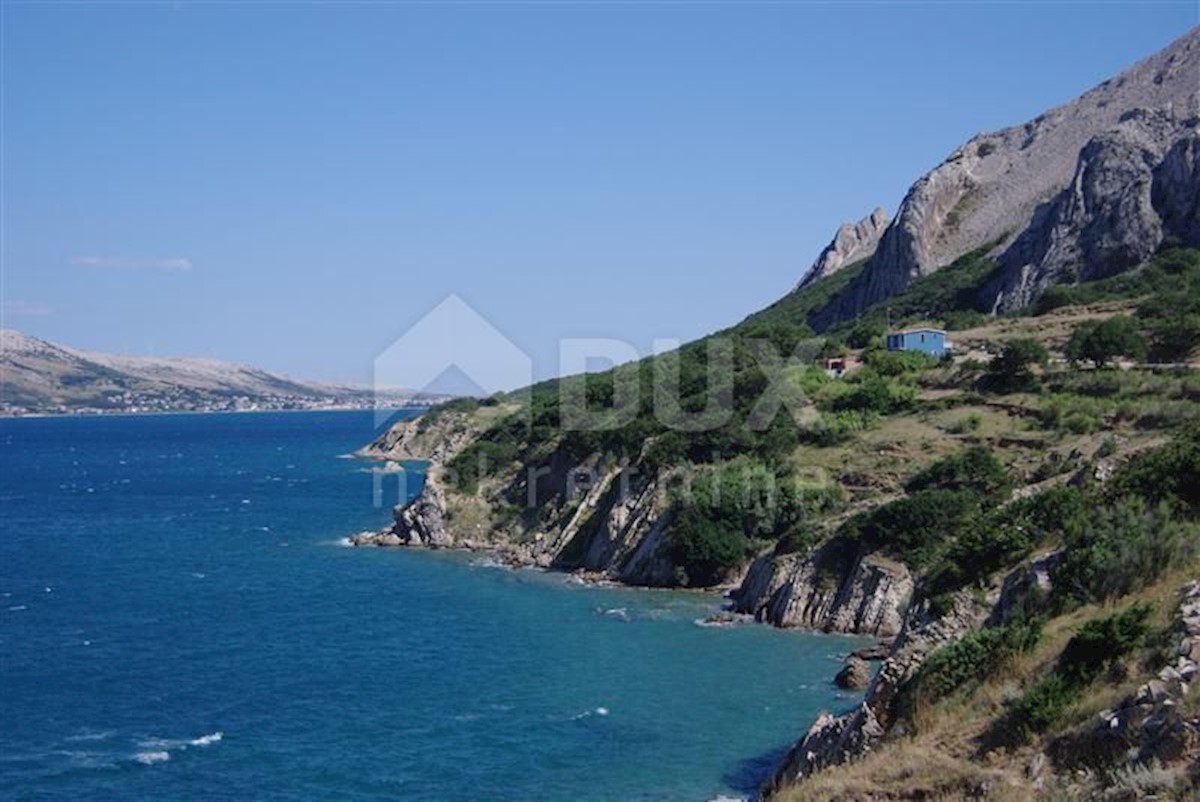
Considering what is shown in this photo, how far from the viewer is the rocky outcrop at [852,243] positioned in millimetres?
157500

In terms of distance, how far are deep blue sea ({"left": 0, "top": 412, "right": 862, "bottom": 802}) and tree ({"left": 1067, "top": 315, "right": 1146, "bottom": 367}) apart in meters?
26.2

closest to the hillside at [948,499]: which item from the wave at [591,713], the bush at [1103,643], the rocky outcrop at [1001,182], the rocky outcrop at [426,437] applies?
the bush at [1103,643]

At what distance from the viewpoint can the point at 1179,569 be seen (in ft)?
63.1

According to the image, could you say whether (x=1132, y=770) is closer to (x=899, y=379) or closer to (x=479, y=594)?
(x=479, y=594)

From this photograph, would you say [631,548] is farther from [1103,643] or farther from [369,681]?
[1103,643]

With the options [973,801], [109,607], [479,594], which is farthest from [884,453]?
[973,801]

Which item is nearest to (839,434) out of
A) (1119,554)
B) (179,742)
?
(179,742)

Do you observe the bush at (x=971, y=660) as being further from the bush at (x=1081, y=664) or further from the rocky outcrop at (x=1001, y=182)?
the rocky outcrop at (x=1001, y=182)

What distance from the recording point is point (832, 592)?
46.4m

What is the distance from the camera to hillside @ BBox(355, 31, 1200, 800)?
16406mm

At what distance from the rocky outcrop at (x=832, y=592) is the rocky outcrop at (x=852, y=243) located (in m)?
113

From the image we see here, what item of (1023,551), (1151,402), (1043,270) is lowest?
(1023,551)

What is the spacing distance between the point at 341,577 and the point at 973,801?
46823mm

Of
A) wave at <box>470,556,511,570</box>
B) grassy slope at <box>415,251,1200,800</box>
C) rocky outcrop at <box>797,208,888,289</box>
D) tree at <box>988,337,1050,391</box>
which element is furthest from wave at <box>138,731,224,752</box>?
rocky outcrop at <box>797,208,888,289</box>
